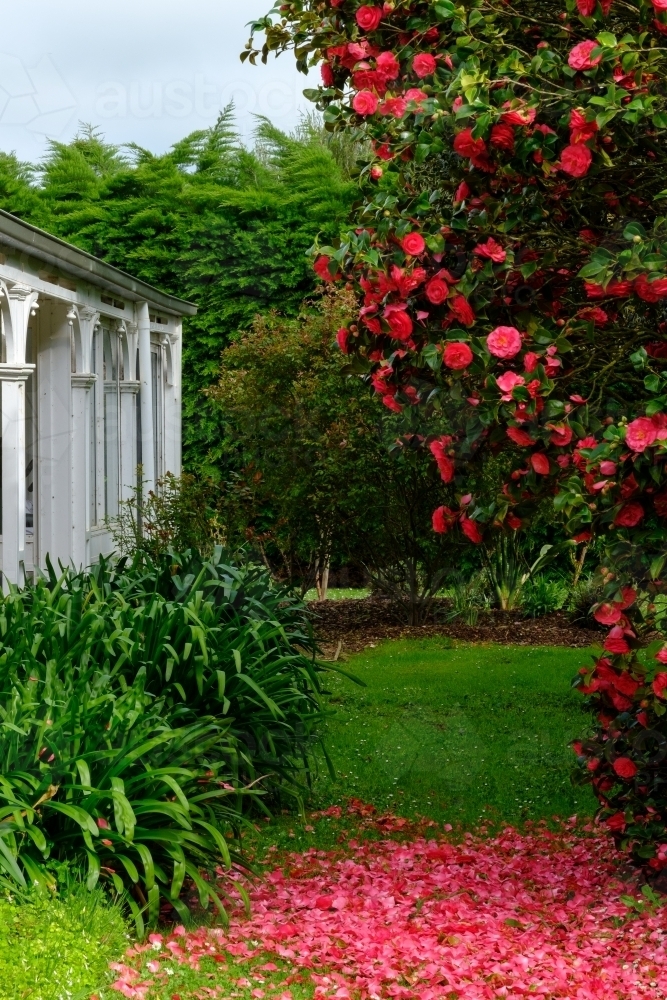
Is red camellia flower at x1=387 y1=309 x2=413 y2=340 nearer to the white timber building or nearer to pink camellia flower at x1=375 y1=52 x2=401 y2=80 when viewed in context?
pink camellia flower at x1=375 y1=52 x2=401 y2=80

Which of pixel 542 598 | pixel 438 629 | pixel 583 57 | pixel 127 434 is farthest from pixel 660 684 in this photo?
pixel 127 434

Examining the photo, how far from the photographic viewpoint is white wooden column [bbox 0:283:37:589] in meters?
6.88

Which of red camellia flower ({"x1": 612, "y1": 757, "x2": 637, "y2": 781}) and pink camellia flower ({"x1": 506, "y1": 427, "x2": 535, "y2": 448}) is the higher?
pink camellia flower ({"x1": 506, "y1": 427, "x2": 535, "y2": 448})

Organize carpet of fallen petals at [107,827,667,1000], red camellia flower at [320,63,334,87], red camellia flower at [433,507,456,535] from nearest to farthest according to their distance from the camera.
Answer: carpet of fallen petals at [107,827,667,1000], red camellia flower at [433,507,456,535], red camellia flower at [320,63,334,87]

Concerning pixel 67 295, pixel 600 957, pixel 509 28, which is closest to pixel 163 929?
pixel 600 957

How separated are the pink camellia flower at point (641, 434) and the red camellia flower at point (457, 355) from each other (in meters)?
0.54

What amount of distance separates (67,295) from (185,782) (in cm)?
499

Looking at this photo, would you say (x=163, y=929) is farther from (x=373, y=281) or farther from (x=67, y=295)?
(x=67, y=295)

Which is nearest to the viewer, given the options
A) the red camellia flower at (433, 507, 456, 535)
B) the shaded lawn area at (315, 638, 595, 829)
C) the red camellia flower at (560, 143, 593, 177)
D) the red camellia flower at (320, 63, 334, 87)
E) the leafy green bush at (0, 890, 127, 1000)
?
the leafy green bush at (0, 890, 127, 1000)

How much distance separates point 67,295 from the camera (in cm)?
819

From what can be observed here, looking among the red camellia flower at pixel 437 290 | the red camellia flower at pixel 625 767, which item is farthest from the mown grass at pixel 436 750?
the red camellia flower at pixel 437 290

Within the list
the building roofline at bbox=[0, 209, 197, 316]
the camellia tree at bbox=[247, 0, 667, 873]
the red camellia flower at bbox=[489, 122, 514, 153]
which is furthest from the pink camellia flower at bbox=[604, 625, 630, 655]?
the building roofline at bbox=[0, 209, 197, 316]

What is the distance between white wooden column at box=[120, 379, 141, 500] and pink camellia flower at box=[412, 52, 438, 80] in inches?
286

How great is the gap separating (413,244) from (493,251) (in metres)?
0.26
